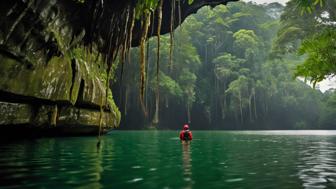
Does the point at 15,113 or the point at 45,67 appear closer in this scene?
the point at 15,113

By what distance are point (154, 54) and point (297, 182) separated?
124ft

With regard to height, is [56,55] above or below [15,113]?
above

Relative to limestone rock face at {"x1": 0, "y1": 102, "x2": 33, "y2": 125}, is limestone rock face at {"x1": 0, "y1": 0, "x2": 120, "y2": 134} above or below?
above

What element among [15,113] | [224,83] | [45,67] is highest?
[224,83]

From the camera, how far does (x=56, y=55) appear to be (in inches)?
507

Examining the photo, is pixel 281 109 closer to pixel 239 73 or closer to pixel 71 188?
pixel 239 73

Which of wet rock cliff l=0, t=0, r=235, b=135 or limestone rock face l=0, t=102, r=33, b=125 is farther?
limestone rock face l=0, t=102, r=33, b=125

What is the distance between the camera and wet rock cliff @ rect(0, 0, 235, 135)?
33.7ft

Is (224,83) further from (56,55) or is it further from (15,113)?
(15,113)

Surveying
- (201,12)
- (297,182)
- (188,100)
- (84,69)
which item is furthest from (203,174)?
(201,12)

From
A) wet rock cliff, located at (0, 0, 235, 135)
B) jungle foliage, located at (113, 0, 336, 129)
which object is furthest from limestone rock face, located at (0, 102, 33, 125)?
jungle foliage, located at (113, 0, 336, 129)

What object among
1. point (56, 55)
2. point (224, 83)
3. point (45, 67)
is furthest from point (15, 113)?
point (224, 83)

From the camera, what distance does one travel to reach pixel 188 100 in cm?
4531

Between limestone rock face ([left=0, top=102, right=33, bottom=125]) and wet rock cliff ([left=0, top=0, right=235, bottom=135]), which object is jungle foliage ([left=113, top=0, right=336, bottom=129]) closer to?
wet rock cliff ([left=0, top=0, right=235, bottom=135])
